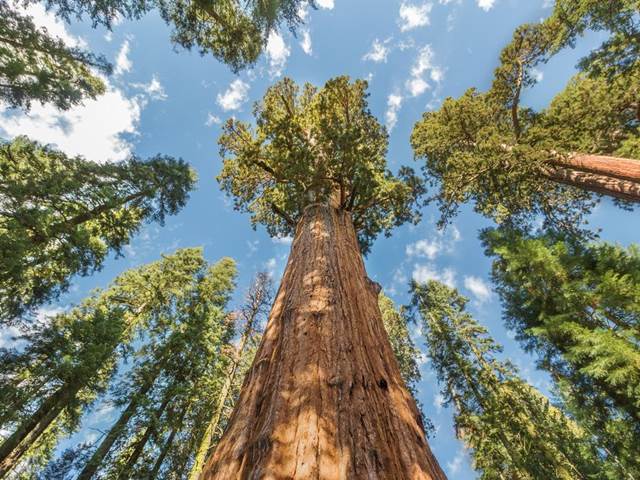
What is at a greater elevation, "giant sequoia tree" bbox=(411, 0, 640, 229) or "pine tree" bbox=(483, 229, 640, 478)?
"giant sequoia tree" bbox=(411, 0, 640, 229)

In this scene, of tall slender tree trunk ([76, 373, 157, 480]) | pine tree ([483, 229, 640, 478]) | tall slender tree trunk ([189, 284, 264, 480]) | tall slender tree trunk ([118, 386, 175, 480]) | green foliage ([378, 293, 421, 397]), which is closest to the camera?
pine tree ([483, 229, 640, 478])

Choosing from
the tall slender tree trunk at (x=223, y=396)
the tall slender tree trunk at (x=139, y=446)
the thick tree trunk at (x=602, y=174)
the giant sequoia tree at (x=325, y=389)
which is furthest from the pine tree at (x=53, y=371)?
the thick tree trunk at (x=602, y=174)

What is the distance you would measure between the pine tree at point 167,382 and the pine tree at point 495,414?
392 inches

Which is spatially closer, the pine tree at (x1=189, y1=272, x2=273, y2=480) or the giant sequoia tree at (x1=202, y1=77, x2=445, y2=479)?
the giant sequoia tree at (x1=202, y1=77, x2=445, y2=479)

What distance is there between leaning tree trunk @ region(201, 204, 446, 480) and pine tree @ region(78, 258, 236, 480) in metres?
9.50

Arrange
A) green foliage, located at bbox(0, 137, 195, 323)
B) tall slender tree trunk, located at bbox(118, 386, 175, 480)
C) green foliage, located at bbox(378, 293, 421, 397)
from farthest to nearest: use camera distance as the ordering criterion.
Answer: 1. green foliage, located at bbox(378, 293, 421, 397)
2. tall slender tree trunk, located at bbox(118, 386, 175, 480)
3. green foliage, located at bbox(0, 137, 195, 323)

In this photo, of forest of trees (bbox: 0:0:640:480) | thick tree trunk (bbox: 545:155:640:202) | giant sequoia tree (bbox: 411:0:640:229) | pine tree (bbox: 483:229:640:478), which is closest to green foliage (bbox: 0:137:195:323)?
forest of trees (bbox: 0:0:640:480)

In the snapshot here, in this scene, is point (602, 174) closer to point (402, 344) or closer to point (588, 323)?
point (588, 323)

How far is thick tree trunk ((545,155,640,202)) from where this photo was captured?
6734 mm

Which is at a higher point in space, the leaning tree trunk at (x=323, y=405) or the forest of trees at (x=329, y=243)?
the forest of trees at (x=329, y=243)

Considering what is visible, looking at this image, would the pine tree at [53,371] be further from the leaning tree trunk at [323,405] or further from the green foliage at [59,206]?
the leaning tree trunk at [323,405]

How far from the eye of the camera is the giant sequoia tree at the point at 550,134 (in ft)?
24.8

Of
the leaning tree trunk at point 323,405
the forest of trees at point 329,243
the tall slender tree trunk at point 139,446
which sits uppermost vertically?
the forest of trees at point 329,243

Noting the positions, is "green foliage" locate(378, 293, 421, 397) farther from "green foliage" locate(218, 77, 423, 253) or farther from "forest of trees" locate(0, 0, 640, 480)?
"green foliage" locate(218, 77, 423, 253)
